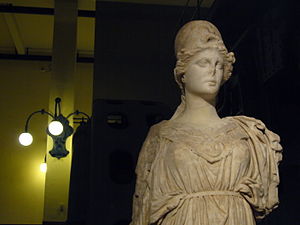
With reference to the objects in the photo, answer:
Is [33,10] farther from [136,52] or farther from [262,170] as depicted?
[262,170]

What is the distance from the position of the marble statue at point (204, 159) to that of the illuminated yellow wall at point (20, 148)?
5.35 m

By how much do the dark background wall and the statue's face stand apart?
58.8 inches

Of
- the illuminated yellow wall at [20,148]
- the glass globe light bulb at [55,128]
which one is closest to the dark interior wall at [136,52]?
the glass globe light bulb at [55,128]

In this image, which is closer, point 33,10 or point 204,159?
point 204,159

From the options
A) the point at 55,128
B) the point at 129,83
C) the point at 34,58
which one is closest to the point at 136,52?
the point at 129,83

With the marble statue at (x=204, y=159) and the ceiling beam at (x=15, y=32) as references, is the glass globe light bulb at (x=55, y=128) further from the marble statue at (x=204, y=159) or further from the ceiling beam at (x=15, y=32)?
the marble statue at (x=204, y=159)

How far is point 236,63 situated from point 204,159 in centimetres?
214

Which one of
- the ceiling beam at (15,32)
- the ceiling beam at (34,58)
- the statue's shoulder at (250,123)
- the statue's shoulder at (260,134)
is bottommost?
the statue's shoulder at (260,134)

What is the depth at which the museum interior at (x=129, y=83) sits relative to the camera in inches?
165

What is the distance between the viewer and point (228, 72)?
291 cm

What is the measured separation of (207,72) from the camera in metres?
2.79

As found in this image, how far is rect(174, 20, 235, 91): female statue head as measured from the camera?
2816 mm

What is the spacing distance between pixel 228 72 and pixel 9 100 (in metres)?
5.79

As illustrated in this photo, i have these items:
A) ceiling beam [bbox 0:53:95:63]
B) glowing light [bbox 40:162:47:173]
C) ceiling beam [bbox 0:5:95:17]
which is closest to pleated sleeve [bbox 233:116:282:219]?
ceiling beam [bbox 0:5:95:17]
